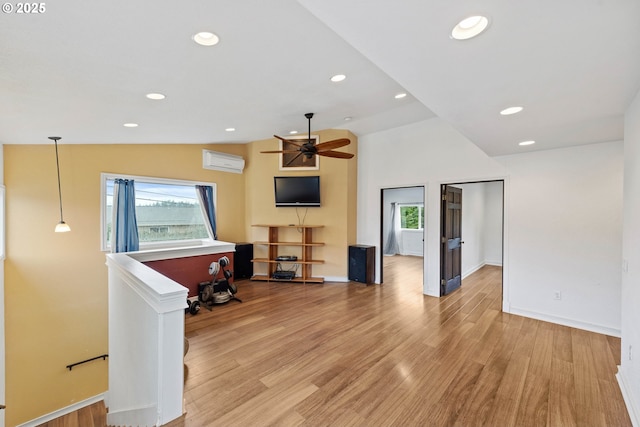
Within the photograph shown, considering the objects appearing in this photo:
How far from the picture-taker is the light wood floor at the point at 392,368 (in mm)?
1908

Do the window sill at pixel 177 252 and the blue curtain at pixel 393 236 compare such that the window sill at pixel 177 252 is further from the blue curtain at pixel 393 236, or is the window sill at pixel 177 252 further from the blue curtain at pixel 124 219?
the blue curtain at pixel 393 236

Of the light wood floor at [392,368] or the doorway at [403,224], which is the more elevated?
the doorway at [403,224]

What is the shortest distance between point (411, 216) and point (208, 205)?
6964 millimetres

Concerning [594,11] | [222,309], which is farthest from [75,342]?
[594,11]

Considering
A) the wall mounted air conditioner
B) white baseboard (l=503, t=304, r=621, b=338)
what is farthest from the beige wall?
white baseboard (l=503, t=304, r=621, b=338)

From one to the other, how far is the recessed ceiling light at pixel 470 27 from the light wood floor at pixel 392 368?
7.67 ft

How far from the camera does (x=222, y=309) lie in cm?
395

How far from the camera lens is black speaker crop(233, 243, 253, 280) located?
18.4 feet

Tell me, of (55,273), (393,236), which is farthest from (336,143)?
(393,236)

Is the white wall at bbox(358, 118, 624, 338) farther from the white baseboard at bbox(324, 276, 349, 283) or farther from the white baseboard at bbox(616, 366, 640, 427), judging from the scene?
the white baseboard at bbox(324, 276, 349, 283)

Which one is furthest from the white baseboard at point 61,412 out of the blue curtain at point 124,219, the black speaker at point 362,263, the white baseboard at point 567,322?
the white baseboard at point 567,322

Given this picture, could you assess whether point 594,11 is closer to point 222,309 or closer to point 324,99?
point 324,99

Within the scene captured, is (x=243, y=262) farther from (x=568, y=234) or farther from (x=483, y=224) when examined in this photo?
(x=483, y=224)

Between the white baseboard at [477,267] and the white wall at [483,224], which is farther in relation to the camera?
the white wall at [483,224]
